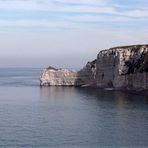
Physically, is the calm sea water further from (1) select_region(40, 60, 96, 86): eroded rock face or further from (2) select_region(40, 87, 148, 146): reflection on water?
(1) select_region(40, 60, 96, 86): eroded rock face

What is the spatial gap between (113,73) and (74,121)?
6981 cm

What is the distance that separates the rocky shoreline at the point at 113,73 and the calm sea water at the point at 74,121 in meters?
11.3

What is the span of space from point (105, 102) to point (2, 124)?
39.5m

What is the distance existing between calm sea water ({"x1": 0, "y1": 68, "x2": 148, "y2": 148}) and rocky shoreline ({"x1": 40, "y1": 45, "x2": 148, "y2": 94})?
11.3 metres

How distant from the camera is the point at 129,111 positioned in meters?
93.1

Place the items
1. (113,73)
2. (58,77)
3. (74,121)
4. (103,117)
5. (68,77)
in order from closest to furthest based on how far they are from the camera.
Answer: (74,121) < (103,117) < (113,73) < (68,77) < (58,77)

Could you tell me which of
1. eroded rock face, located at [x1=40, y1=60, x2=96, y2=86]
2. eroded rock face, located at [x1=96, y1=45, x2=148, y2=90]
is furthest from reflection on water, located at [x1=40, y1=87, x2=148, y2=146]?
eroded rock face, located at [x1=40, y1=60, x2=96, y2=86]

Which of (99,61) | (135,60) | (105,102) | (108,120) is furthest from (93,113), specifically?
(99,61)

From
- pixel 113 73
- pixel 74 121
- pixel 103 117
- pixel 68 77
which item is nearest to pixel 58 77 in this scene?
pixel 68 77

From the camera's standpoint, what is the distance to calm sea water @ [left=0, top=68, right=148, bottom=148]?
61812 millimetres

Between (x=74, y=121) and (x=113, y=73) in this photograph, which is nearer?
(x=74, y=121)

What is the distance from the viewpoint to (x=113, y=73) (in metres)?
148

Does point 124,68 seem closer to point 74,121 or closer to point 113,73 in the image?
point 113,73

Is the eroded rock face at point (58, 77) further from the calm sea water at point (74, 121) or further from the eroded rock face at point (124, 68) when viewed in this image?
the calm sea water at point (74, 121)
